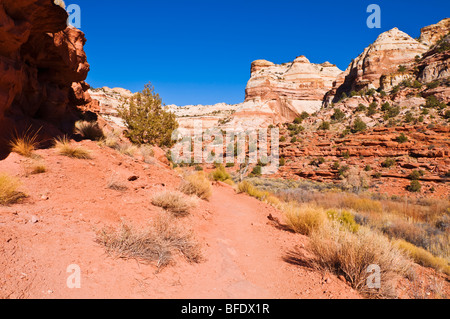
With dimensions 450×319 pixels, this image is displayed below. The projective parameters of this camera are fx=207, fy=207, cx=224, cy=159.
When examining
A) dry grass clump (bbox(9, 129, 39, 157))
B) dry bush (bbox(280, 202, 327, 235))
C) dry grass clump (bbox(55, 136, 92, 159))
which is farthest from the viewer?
dry grass clump (bbox(55, 136, 92, 159))

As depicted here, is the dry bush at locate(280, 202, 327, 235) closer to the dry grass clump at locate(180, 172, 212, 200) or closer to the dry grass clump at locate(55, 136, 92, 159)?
the dry grass clump at locate(180, 172, 212, 200)

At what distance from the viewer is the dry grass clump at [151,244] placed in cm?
263

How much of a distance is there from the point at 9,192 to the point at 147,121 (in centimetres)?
981

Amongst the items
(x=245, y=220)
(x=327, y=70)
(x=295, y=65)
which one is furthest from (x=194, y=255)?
(x=327, y=70)

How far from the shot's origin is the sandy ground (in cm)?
199

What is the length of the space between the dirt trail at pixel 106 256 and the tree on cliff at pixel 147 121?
24.4 ft

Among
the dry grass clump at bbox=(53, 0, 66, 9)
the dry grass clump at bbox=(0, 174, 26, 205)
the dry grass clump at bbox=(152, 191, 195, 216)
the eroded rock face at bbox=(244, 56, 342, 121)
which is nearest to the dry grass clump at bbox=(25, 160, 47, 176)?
the dry grass clump at bbox=(0, 174, 26, 205)

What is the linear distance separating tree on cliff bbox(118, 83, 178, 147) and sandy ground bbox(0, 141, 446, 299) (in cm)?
743

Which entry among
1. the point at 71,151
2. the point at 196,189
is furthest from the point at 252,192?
the point at 71,151

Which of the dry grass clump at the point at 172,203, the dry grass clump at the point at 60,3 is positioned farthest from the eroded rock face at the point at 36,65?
the dry grass clump at the point at 172,203

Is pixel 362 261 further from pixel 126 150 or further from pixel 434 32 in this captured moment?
pixel 434 32

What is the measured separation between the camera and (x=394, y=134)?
24.6 meters

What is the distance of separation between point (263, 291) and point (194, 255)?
109 centimetres

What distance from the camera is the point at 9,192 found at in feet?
10.1
